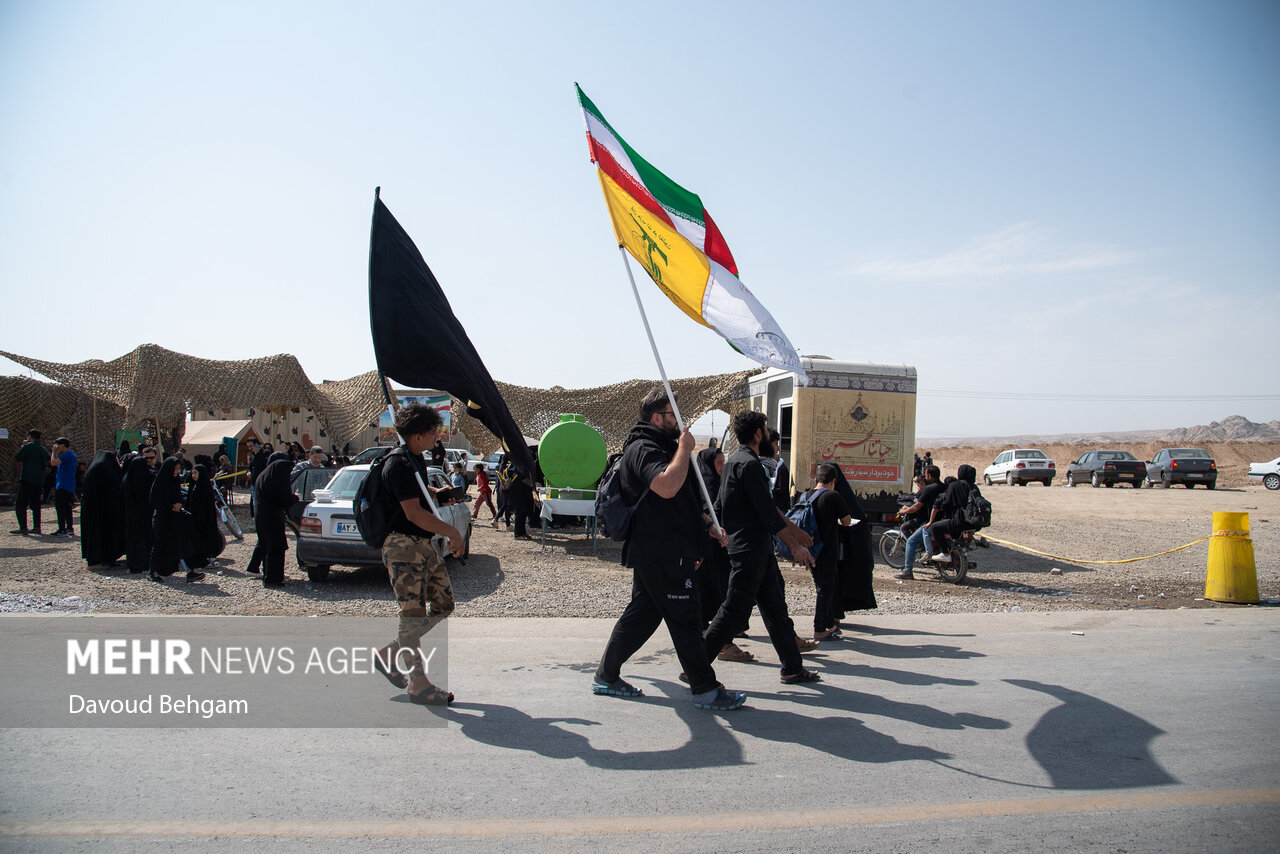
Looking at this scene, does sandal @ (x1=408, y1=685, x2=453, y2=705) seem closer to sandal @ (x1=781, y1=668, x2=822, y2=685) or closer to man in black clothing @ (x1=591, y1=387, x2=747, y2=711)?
man in black clothing @ (x1=591, y1=387, x2=747, y2=711)

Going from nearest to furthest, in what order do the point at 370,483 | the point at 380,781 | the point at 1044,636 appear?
the point at 380,781, the point at 370,483, the point at 1044,636

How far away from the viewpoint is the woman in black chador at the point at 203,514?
33.0 feet

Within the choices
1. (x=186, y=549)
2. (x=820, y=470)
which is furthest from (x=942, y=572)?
(x=186, y=549)

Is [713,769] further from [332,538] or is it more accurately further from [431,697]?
[332,538]

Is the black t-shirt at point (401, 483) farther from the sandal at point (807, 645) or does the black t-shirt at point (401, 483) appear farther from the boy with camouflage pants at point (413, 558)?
the sandal at point (807, 645)

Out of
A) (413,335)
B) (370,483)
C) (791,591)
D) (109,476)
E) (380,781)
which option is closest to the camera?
(380,781)

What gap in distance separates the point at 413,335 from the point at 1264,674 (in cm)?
664

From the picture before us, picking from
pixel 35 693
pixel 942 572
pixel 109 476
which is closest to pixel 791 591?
pixel 942 572

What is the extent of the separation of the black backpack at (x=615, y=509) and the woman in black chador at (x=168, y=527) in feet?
24.6

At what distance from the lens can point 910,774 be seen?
386 cm

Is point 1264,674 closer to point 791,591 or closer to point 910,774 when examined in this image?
point 910,774

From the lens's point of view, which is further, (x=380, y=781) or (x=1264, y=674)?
(x=1264, y=674)

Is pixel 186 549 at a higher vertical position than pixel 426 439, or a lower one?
lower

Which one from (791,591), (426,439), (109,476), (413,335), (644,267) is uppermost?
(644,267)
